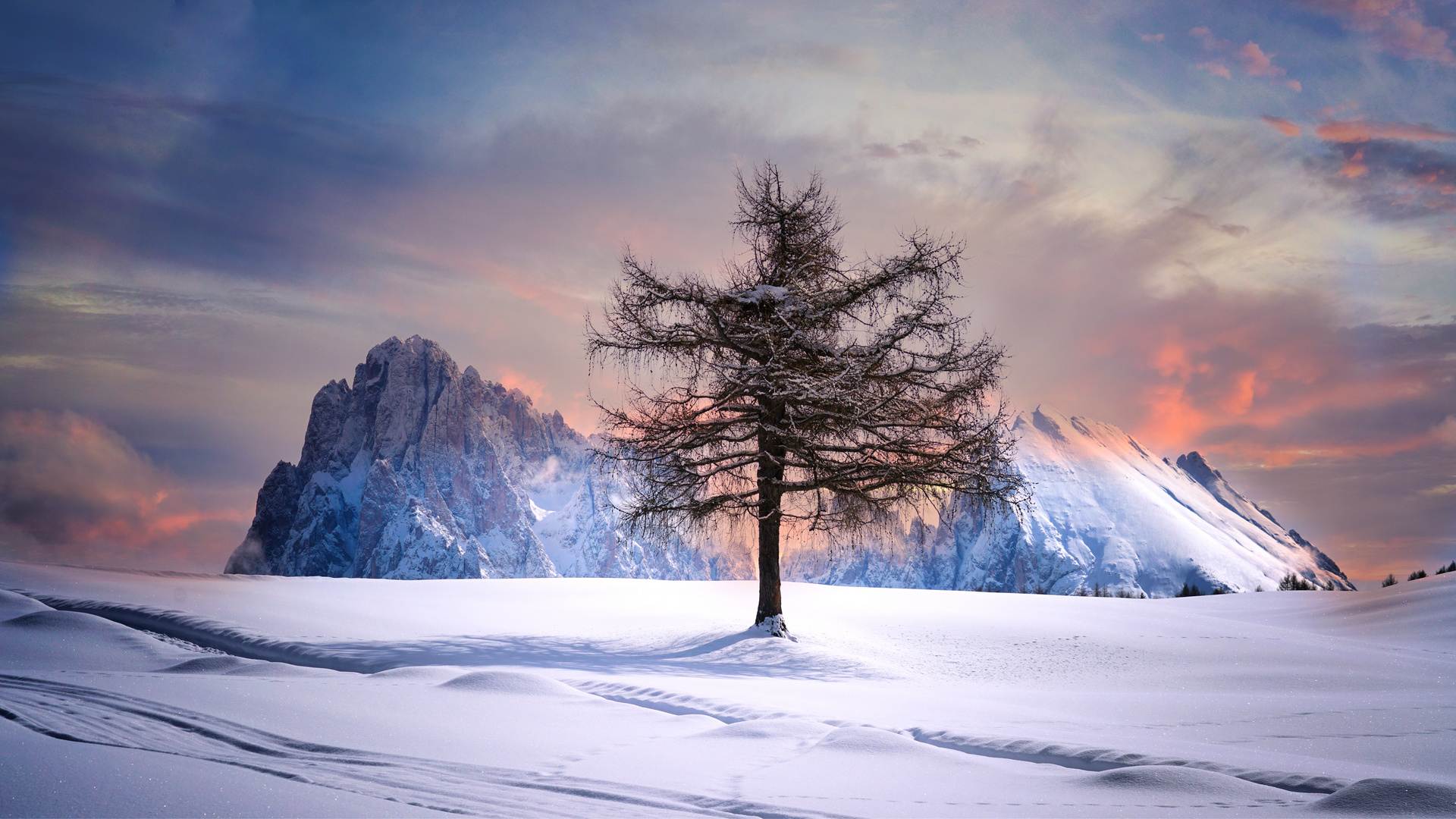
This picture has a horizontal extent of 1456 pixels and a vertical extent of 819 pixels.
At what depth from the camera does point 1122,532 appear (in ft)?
251

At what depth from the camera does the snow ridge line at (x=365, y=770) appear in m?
3.62

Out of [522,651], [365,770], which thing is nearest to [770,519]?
[522,651]

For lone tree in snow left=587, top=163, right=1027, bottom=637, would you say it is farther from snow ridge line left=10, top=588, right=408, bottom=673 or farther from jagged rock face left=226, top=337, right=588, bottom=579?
jagged rock face left=226, top=337, right=588, bottom=579

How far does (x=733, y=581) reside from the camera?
21.9 metres

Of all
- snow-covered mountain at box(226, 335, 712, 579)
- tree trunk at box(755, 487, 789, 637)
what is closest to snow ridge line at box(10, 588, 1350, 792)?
tree trunk at box(755, 487, 789, 637)

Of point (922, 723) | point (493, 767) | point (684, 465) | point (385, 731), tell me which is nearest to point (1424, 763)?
point (922, 723)

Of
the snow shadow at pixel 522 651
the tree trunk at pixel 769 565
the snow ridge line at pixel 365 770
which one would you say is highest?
the tree trunk at pixel 769 565

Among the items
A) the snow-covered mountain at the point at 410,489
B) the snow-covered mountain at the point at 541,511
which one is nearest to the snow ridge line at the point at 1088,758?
the snow-covered mountain at the point at 541,511

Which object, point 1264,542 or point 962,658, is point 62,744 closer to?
point 962,658

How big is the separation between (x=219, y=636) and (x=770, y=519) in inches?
311

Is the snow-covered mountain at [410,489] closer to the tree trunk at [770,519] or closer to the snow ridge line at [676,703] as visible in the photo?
the tree trunk at [770,519]

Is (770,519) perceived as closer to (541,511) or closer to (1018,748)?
(1018,748)

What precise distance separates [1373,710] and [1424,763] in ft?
6.99

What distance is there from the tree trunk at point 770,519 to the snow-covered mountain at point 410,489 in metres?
125
